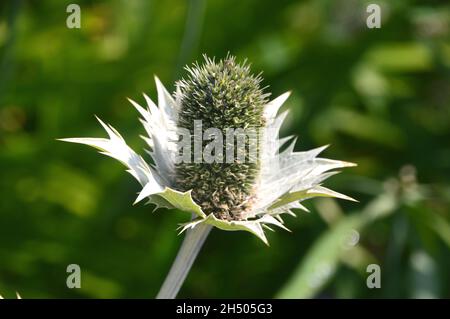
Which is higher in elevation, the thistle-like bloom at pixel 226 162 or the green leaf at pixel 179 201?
the thistle-like bloom at pixel 226 162

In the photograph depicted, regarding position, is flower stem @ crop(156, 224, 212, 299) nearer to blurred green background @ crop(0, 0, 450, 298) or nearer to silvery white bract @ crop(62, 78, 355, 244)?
silvery white bract @ crop(62, 78, 355, 244)

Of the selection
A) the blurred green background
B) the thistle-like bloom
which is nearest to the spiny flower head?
the thistle-like bloom

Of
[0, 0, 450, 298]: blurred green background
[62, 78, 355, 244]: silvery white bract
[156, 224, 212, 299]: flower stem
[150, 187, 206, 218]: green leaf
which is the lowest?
[156, 224, 212, 299]: flower stem

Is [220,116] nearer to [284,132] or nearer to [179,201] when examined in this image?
[179,201]

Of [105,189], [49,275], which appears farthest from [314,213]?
[49,275]

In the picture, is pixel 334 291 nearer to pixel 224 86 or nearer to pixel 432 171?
pixel 432 171

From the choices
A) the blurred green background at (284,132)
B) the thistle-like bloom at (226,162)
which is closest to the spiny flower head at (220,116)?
the thistle-like bloom at (226,162)

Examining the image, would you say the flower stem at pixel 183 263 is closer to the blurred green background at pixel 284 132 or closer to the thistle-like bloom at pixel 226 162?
the thistle-like bloom at pixel 226 162
